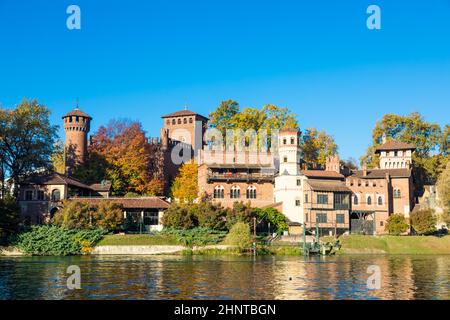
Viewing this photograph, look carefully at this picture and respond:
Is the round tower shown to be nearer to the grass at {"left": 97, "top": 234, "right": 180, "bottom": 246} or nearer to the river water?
the grass at {"left": 97, "top": 234, "right": 180, "bottom": 246}

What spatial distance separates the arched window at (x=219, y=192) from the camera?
250 ft

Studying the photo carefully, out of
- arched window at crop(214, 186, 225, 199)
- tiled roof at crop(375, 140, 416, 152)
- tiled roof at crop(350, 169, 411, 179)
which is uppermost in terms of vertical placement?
tiled roof at crop(375, 140, 416, 152)

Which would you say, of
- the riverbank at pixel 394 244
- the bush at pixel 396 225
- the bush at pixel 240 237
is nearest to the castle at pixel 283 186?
the bush at pixel 396 225

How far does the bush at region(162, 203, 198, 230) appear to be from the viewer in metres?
63.4

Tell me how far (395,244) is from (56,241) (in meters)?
37.7

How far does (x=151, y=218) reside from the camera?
226 feet

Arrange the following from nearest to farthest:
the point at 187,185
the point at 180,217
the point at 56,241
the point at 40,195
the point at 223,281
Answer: the point at 223,281
the point at 56,241
the point at 180,217
the point at 40,195
the point at 187,185

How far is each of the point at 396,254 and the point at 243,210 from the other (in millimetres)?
17511

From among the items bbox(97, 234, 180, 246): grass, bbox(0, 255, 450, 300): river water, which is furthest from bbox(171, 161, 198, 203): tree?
bbox(0, 255, 450, 300): river water

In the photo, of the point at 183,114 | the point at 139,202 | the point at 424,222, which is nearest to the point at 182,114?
the point at 183,114

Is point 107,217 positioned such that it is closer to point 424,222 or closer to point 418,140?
point 424,222

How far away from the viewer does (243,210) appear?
6469 cm

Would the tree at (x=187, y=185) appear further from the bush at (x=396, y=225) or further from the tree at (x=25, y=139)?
the bush at (x=396, y=225)

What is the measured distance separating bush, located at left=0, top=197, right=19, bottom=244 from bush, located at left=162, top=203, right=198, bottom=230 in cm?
1599
